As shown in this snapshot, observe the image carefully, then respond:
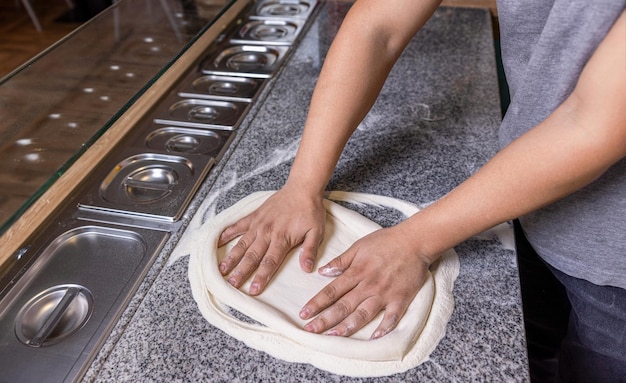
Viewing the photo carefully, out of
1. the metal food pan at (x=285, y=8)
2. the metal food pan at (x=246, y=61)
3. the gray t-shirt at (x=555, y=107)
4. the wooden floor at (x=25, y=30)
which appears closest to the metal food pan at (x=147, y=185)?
the metal food pan at (x=246, y=61)

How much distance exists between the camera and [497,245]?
800 mm

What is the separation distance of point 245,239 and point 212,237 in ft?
0.19

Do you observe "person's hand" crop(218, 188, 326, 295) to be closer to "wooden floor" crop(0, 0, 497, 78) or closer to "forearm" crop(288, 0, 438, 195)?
"forearm" crop(288, 0, 438, 195)

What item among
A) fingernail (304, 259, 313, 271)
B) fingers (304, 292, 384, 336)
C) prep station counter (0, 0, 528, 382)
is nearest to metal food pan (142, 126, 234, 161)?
prep station counter (0, 0, 528, 382)

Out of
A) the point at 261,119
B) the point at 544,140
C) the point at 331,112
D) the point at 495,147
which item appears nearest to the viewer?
the point at 544,140

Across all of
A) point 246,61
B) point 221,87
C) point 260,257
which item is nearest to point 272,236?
point 260,257

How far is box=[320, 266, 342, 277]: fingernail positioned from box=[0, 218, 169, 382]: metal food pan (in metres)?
0.26

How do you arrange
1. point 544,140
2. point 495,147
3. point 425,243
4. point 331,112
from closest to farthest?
point 544,140 → point 425,243 → point 331,112 → point 495,147

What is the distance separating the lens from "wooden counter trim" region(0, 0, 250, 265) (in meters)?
0.80

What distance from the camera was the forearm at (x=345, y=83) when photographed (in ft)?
2.74

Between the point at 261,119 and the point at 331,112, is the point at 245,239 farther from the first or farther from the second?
the point at 261,119

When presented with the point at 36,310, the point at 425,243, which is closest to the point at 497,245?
the point at 425,243

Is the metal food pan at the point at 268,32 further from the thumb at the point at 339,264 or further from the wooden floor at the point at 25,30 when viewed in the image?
the wooden floor at the point at 25,30

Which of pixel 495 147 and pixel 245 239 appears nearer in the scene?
pixel 245 239
